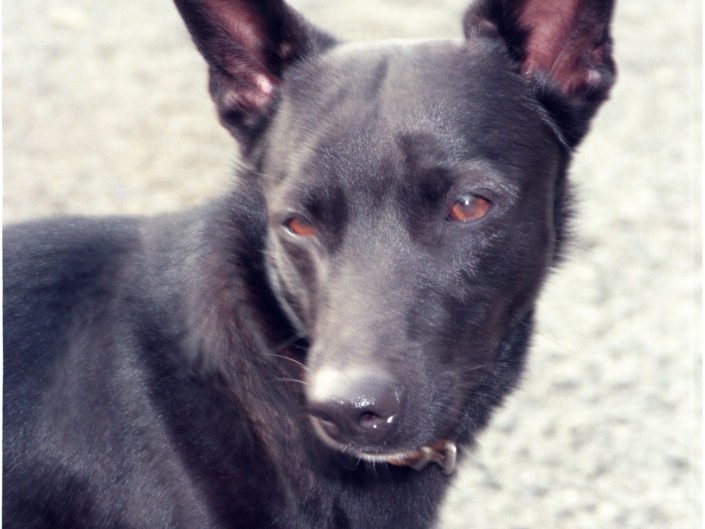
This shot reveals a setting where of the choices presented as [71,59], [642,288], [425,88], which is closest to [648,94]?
[642,288]

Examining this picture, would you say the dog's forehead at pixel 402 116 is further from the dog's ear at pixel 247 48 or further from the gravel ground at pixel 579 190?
the gravel ground at pixel 579 190

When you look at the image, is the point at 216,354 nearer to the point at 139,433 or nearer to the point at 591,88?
the point at 139,433

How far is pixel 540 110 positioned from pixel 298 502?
120 cm

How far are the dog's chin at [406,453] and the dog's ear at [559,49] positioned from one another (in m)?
0.88

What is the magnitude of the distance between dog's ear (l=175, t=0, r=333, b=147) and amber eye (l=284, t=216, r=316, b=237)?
41cm

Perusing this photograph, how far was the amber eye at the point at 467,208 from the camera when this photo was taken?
2.52 m

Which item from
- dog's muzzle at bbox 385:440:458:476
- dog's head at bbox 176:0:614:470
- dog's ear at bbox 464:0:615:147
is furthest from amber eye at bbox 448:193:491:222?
dog's muzzle at bbox 385:440:458:476

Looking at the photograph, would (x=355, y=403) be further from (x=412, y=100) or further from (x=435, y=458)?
(x=412, y=100)

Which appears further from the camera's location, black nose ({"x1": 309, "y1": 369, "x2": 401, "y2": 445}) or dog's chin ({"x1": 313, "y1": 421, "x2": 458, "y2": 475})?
dog's chin ({"x1": 313, "y1": 421, "x2": 458, "y2": 475})

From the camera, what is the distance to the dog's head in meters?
2.47

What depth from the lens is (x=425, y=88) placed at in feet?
8.75

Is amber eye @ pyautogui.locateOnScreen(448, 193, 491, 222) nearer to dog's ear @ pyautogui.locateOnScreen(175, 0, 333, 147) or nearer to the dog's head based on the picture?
the dog's head

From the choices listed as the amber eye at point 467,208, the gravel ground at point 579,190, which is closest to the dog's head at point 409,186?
the amber eye at point 467,208

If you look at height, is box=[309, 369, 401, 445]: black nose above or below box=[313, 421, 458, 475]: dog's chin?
above
